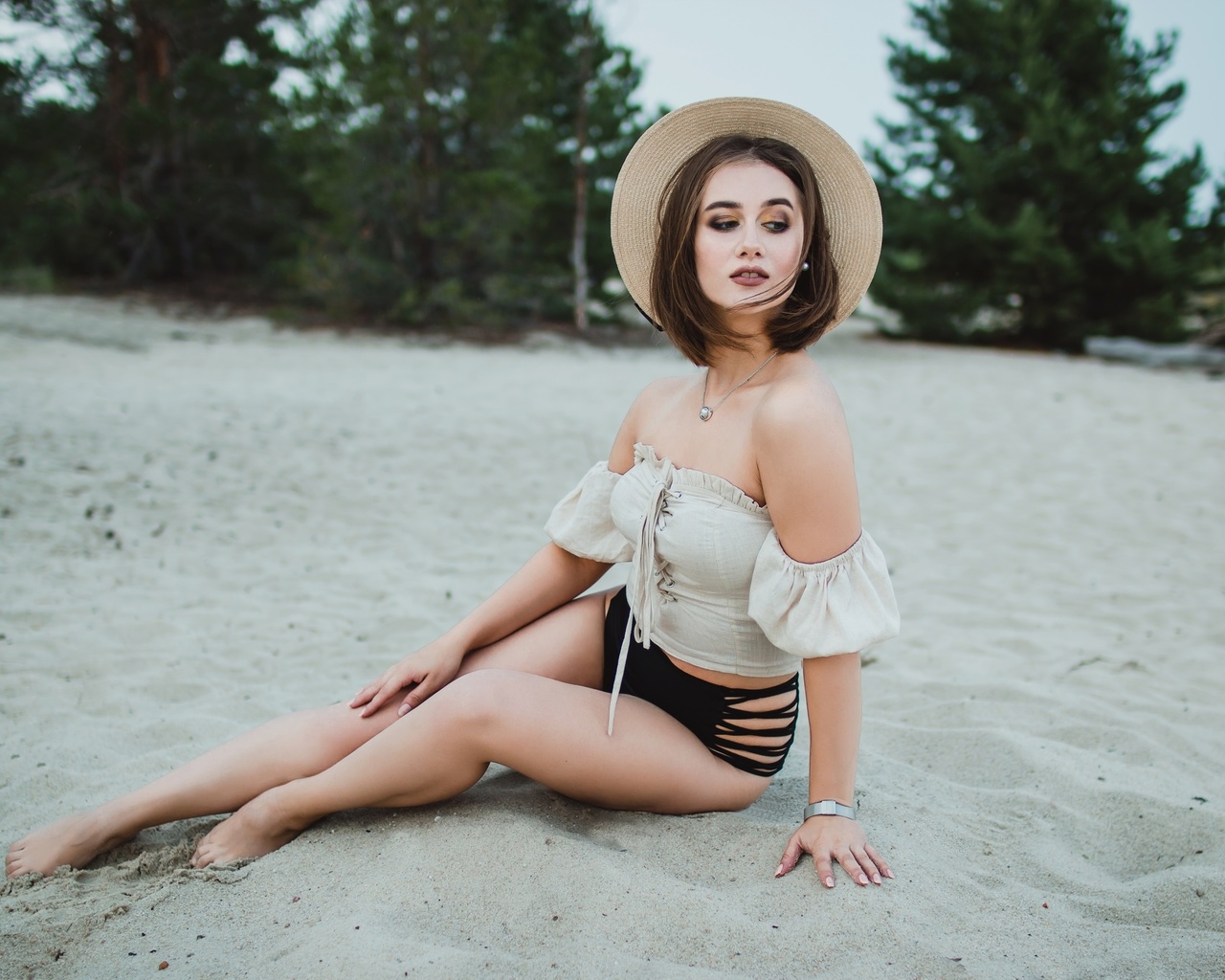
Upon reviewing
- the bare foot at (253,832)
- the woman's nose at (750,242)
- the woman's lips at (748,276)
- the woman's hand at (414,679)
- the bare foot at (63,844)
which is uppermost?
the woman's nose at (750,242)

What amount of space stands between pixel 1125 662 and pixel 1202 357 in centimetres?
1134

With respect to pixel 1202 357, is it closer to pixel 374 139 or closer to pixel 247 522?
pixel 374 139

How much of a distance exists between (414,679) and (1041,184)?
1339 cm

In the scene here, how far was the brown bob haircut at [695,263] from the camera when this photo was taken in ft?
5.84

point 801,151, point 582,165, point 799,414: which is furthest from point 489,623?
point 582,165

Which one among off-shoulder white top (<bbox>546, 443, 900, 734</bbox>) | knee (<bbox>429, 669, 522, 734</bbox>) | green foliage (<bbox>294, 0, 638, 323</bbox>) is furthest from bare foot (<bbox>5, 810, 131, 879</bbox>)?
green foliage (<bbox>294, 0, 638, 323</bbox>)

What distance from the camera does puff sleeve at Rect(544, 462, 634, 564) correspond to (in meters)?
2.04

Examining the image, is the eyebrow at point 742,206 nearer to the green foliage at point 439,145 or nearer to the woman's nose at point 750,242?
the woman's nose at point 750,242

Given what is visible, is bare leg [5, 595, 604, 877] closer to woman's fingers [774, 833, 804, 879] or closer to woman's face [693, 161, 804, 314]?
woman's fingers [774, 833, 804, 879]

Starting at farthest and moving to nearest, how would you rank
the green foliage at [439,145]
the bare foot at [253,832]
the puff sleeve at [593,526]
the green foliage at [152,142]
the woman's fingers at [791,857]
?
the green foliage at [152,142]
the green foliage at [439,145]
the puff sleeve at [593,526]
the bare foot at [253,832]
the woman's fingers at [791,857]

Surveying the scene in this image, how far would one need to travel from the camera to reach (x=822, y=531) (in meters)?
1.62

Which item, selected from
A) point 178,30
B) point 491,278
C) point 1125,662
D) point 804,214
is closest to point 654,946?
point 804,214

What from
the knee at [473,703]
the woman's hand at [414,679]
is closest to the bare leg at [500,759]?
the knee at [473,703]

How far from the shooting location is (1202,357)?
12.2 meters
